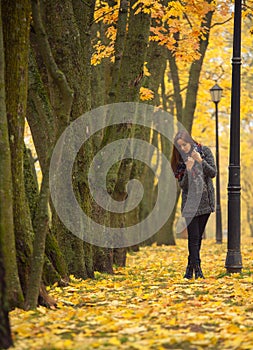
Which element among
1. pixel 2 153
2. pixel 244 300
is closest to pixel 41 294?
pixel 2 153

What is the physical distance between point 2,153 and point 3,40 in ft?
4.09

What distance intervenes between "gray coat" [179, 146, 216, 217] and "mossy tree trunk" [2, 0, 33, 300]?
349cm

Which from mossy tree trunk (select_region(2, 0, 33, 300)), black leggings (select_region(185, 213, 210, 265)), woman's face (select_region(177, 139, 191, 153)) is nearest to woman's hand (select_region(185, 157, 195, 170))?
woman's face (select_region(177, 139, 191, 153))

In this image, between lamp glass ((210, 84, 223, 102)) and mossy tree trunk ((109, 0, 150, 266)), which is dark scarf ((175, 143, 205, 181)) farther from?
lamp glass ((210, 84, 223, 102))

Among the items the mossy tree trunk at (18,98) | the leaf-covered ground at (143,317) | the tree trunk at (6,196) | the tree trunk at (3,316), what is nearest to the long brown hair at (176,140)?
the leaf-covered ground at (143,317)

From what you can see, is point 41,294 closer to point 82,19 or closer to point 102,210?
point 102,210

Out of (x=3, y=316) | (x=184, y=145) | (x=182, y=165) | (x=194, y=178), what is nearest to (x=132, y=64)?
(x=184, y=145)

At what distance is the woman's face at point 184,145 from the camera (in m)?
10.5

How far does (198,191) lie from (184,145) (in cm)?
70

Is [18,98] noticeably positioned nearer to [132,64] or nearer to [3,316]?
[3,316]

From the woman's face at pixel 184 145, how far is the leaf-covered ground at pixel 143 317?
74.1 inches

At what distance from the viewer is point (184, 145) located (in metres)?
10.5

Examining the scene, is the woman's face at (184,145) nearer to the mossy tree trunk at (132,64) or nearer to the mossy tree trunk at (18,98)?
the mossy tree trunk at (132,64)

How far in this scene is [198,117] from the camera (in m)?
33.2
